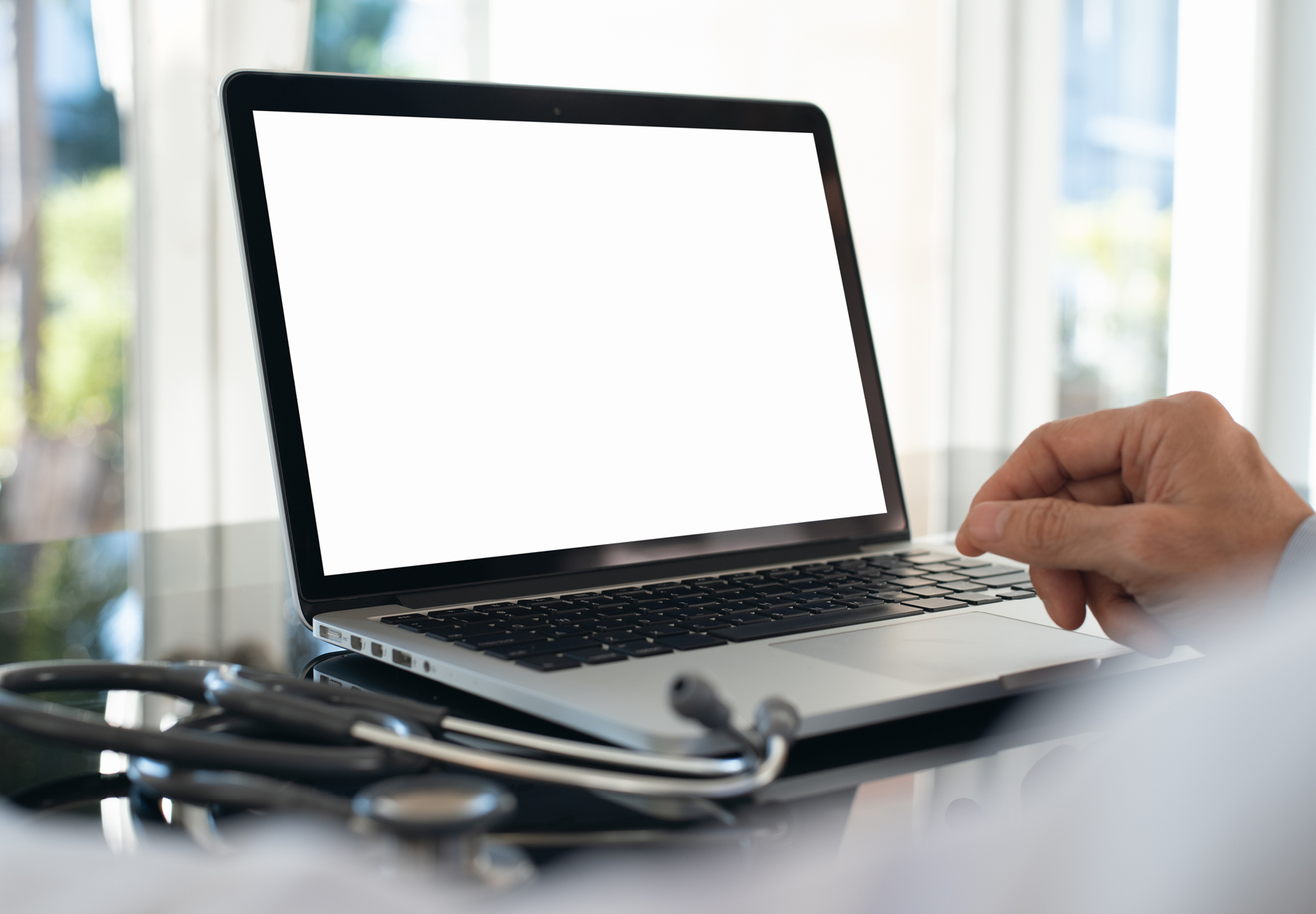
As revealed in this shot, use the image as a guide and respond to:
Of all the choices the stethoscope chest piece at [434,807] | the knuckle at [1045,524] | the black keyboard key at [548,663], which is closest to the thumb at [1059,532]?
the knuckle at [1045,524]

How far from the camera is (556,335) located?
750 millimetres

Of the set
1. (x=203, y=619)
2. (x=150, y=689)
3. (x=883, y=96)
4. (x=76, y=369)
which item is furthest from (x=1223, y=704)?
(x=883, y=96)

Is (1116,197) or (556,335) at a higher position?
(1116,197)

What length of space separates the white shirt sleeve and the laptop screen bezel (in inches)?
13.3

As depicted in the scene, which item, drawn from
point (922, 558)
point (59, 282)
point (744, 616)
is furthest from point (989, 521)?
point (59, 282)

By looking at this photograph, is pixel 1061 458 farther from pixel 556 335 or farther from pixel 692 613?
pixel 556 335

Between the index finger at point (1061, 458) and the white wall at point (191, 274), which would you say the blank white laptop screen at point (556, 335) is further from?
the white wall at point (191, 274)

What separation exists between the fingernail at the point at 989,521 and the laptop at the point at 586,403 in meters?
0.05

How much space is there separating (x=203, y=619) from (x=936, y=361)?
3.05 m

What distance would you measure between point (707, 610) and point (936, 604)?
13 centimetres

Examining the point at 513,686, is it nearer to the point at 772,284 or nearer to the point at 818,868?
the point at 818,868

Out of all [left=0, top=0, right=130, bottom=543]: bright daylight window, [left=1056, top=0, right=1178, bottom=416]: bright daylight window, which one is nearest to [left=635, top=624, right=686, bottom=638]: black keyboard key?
[left=0, top=0, right=130, bottom=543]: bright daylight window

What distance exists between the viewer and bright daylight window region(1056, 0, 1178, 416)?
342cm

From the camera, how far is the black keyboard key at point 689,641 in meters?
0.53
